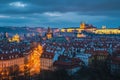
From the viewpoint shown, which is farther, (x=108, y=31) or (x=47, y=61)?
(x=108, y=31)

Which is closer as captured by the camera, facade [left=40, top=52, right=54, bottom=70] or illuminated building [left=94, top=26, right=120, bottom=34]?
facade [left=40, top=52, right=54, bottom=70]

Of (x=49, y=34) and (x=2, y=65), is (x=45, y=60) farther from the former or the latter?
(x=49, y=34)

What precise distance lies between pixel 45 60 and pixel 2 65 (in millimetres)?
5613

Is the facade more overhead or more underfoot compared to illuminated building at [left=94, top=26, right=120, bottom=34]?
more underfoot

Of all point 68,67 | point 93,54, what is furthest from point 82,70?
point 93,54

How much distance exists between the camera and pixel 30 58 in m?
47.5

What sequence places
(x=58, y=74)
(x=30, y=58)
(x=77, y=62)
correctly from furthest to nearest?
(x=30, y=58) < (x=77, y=62) < (x=58, y=74)

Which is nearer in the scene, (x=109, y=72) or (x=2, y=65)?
(x=109, y=72)

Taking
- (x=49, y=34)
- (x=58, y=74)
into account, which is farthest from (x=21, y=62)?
(x=49, y=34)

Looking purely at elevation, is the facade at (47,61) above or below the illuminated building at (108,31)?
below

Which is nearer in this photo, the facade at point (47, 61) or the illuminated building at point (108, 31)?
the facade at point (47, 61)

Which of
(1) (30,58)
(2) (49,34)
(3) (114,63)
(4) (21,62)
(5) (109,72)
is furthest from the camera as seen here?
(2) (49,34)

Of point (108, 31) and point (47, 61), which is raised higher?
point (108, 31)

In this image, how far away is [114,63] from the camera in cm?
3600
